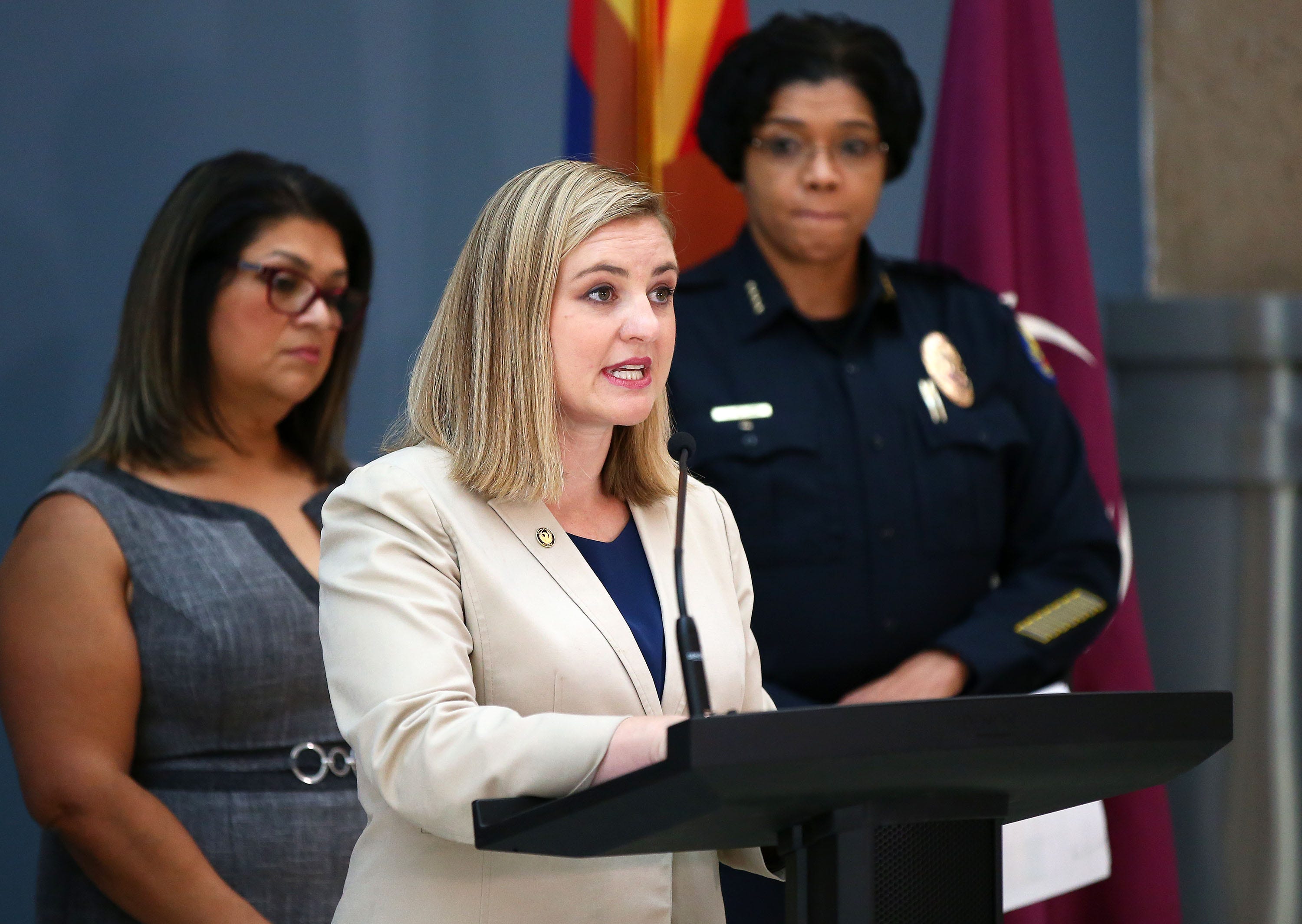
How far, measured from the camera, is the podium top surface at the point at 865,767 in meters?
1.03

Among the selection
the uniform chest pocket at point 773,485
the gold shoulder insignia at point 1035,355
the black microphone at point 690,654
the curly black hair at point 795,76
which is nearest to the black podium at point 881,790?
the black microphone at point 690,654

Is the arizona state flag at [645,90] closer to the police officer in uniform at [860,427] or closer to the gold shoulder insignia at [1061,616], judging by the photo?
the police officer in uniform at [860,427]

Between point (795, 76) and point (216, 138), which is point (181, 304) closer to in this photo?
point (216, 138)

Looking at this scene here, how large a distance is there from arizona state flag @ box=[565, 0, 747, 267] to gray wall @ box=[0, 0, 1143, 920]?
1.82 ft

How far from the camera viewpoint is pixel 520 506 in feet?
5.19

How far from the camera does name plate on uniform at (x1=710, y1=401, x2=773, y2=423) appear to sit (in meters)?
2.41

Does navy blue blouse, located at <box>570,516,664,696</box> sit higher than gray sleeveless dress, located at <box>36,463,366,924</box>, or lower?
higher

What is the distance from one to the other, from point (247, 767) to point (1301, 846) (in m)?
2.65

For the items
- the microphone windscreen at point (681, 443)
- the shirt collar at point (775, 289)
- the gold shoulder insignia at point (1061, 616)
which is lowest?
the gold shoulder insignia at point (1061, 616)

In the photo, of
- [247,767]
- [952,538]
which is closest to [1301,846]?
[952,538]

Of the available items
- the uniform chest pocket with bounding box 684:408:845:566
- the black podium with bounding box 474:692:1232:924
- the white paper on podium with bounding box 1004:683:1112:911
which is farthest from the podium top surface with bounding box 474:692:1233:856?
the white paper on podium with bounding box 1004:683:1112:911

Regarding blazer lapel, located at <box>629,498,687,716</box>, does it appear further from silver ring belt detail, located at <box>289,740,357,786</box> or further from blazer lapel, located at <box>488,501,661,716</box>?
silver ring belt detail, located at <box>289,740,357,786</box>

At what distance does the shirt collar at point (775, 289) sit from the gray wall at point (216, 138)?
88 cm

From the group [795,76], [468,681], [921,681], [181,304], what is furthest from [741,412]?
[468,681]
